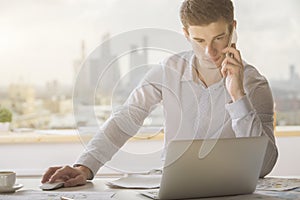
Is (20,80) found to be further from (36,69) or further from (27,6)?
(27,6)

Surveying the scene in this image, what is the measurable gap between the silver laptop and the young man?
0.22 meters

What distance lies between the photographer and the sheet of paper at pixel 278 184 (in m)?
1.77

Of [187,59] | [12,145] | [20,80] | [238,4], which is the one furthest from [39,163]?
[187,59]

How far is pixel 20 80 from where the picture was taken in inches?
161

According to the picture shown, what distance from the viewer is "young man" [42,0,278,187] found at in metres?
1.86

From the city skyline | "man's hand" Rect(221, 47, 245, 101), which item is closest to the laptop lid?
"man's hand" Rect(221, 47, 245, 101)

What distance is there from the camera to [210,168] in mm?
1596

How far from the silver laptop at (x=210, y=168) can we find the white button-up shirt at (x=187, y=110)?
221 mm

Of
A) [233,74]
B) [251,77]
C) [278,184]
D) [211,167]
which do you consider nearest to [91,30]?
[251,77]

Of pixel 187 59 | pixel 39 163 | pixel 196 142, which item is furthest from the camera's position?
pixel 39 163

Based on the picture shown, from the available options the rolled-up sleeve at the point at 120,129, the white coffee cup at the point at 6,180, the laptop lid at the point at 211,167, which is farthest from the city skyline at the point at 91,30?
the laptop lid at the point at 211,167

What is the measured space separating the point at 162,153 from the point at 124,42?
345 millimetres

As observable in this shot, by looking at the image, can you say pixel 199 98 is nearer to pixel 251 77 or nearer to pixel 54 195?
pixel 251 77

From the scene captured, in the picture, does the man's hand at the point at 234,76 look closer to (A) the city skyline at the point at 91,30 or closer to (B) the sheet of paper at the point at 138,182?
(B) the sheet of paper at the point at 138,182
